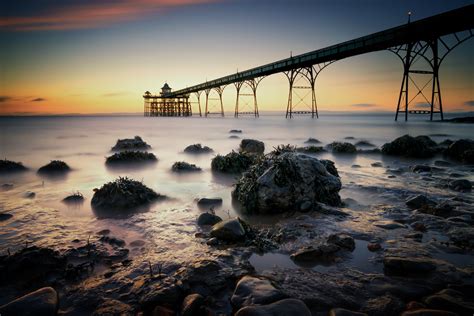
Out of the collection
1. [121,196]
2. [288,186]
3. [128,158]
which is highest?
[128,158]

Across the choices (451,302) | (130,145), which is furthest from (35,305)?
(130,145)

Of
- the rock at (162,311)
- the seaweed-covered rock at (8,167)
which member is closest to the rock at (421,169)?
the rock at (162,311)

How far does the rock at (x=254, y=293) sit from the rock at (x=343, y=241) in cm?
114

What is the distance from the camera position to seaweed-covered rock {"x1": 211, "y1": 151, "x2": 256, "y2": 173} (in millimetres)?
7191

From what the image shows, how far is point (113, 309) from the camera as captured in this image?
2.01 metres

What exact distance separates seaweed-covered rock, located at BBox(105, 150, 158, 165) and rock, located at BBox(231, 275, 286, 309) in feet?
25.4

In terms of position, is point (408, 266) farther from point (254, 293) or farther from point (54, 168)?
point (54, 168)

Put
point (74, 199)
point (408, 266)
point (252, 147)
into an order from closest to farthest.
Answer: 1. point (408, 266)
2. point (74, 199)
3. point (252, 147)

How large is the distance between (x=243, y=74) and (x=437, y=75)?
1349 inches

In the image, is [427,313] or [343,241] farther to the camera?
[343,241]

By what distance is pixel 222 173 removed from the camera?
717 cm

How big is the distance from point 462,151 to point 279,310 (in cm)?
995

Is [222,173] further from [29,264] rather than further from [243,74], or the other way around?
[243,74]

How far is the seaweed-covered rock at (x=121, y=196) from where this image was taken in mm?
4441
